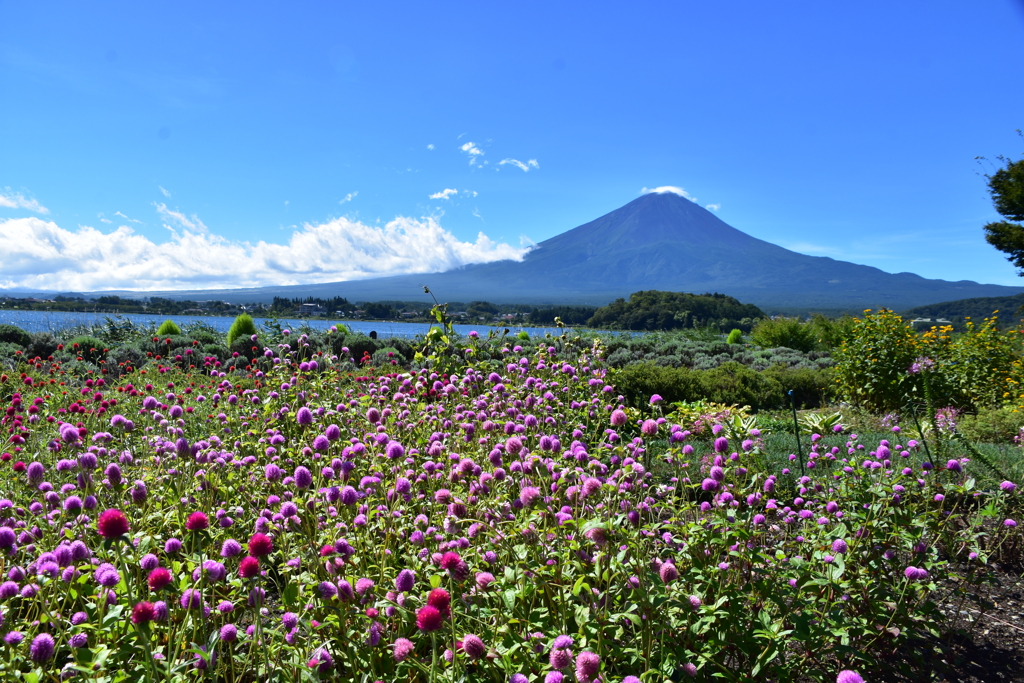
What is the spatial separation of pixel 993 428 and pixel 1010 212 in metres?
23.7

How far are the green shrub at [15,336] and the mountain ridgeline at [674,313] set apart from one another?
62.3ft

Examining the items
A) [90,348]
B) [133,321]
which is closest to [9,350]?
[90,348]

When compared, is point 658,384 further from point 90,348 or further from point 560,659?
point 90,348

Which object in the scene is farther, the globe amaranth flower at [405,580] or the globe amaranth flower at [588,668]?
the globe amaranth flower at [405,580]

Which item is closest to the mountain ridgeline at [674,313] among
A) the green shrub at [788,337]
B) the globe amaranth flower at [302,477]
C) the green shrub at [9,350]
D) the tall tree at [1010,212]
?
the green shrub at [788,337]

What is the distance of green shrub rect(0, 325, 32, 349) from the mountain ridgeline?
19.0 m

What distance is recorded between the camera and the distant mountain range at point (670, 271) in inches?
5664

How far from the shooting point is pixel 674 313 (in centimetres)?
2672

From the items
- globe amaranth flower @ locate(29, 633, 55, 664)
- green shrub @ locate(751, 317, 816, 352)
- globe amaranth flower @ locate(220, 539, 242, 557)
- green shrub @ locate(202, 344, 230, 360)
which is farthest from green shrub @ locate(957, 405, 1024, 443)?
green shrub @ locate(751, 317, 816, 352)

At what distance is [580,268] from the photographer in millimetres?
153625

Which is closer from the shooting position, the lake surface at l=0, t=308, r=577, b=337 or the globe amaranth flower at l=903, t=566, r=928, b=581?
the globe amaranth flower at l=903, t=566, r=928, b=581

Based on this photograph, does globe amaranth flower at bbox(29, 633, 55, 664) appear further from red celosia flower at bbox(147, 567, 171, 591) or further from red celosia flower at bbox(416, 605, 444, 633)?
red celosia flower at bbox(416, 605, 444, 633)

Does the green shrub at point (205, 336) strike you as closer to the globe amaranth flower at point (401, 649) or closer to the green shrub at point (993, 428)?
the globe amaranth flower at point (401, 649)

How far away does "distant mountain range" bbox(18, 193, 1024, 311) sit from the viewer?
143875 millimetres
